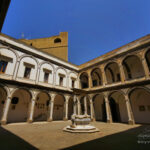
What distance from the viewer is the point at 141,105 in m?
11.8

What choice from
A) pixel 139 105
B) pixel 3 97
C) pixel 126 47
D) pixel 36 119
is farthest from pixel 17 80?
pixel 139 105

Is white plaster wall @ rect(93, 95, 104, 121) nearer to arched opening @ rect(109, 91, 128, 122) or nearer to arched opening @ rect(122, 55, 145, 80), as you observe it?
arched opening @ rect(109, 91, 128, 122)

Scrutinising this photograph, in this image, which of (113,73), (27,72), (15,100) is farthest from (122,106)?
(15,100)

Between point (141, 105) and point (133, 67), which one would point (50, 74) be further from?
point (141, 105)

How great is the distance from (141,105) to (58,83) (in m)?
11.3

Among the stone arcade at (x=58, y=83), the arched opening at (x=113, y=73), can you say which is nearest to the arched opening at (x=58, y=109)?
the stone arcade at (x=58, y=83)

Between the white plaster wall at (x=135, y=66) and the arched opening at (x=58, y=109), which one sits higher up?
the white plaster wall at (x=135, y=66)

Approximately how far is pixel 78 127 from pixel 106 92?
7318 mm

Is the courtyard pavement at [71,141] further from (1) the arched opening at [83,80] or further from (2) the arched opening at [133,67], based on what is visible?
(1) the arched opening at [83,80]

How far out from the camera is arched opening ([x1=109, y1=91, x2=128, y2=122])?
12.9 m

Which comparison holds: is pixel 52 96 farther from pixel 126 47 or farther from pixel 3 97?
pixel 126 47

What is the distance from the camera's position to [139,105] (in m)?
12.0

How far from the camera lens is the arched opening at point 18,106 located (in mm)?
11538

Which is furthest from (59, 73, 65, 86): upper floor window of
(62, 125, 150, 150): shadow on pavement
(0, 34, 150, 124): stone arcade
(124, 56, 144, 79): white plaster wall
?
(62, 125, 150, 150): shadow on pavement
